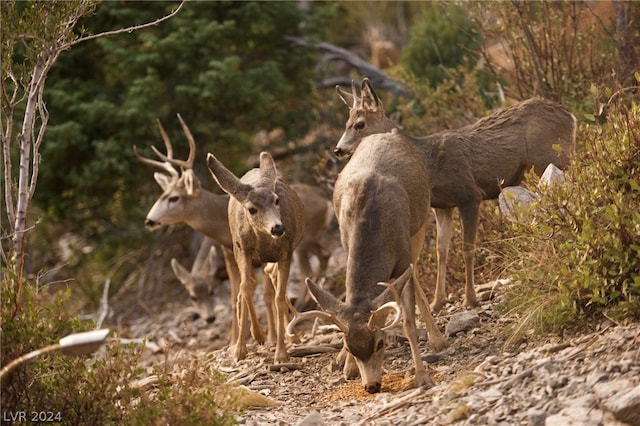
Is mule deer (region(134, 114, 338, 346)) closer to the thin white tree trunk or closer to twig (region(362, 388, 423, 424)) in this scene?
the thin white tree trunk

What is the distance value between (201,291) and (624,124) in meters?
7.71

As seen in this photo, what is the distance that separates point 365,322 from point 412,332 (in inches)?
25.5

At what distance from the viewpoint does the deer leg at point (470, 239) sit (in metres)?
10.8

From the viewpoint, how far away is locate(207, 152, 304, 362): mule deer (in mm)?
10664

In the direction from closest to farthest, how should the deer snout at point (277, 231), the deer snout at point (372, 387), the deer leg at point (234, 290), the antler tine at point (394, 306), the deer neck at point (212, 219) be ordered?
the antler tine at point (394, 306)
the deer snout at point (372, 387)
the deer snout at point (277, 231)
the deer leg at point (234, 290)
the deer neck at point (212, 219)

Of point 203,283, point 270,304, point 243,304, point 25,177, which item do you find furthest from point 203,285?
point 25,177

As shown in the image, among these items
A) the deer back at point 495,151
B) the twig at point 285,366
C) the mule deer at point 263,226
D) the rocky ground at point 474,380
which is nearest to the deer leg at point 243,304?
the mule deer at point 263,226

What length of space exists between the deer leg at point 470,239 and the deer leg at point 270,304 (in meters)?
2.34

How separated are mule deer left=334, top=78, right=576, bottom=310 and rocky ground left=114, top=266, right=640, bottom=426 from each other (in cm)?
72

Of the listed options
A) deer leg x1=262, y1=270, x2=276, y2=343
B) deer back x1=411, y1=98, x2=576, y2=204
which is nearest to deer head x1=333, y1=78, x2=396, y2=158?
deer back x1=411, y1=98, x2=576, y2=204

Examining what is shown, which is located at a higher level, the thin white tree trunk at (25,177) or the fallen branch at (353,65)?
the thin white tree trunk at (25,177)

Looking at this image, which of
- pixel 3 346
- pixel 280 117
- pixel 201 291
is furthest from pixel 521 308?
pixel 280 117

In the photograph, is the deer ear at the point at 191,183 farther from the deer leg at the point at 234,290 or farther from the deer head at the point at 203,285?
the deer head at the point at 203,285

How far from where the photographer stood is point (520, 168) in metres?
11.3
